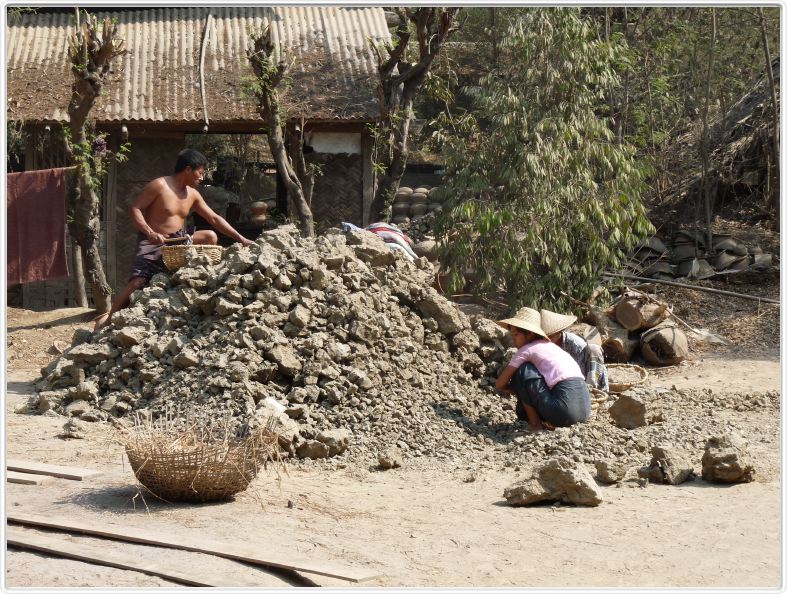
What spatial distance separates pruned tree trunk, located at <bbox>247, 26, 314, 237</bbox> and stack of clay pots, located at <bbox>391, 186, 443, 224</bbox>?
3.25m

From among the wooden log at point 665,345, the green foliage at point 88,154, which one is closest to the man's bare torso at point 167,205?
the green foliage at point 88,154

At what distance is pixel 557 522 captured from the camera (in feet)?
15.7

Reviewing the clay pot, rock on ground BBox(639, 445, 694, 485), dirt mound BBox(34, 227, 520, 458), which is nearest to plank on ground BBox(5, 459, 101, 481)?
dirt mound BBox(34, 227, 520, 458)

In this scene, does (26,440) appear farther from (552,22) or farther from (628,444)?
(552,22)

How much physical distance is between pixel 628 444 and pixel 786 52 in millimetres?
3958

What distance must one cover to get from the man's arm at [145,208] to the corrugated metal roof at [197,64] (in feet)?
14.2

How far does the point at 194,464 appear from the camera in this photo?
4820 millimetres

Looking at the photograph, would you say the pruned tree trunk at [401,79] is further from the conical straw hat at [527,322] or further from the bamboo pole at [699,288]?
the conical straw hat at [527,322]

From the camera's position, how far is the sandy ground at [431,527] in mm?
4012

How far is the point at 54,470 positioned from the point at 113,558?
152 centimetres

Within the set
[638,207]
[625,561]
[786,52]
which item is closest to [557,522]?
[625,561]

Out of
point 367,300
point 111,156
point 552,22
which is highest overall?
point 552,22

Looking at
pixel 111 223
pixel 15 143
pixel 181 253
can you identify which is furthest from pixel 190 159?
pixel 15 143

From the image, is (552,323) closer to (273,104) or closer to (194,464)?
(194,464)
